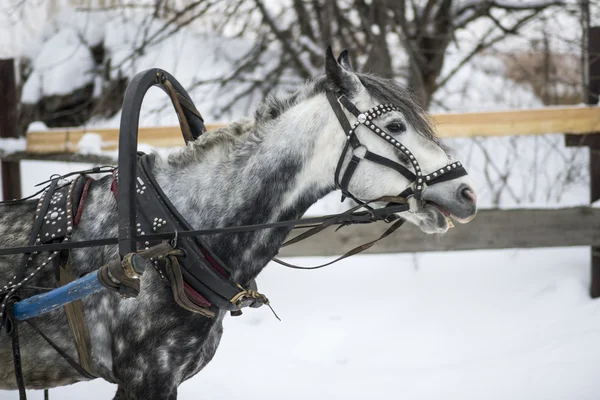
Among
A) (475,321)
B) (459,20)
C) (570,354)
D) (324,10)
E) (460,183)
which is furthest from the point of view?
(459,20)

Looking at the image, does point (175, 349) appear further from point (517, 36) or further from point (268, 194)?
point (517, 36)

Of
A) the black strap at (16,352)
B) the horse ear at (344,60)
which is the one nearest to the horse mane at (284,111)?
the horse ear at (344,60)

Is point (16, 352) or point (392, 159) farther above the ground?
point (392, 159)

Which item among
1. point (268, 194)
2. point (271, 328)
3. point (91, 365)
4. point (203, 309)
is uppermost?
point (268, 194)

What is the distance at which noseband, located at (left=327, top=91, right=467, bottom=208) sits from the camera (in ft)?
6.78

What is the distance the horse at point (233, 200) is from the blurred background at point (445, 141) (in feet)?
5.49

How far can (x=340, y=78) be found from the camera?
2121mm

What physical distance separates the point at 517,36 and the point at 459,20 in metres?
0.59

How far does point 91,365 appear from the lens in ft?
7.18

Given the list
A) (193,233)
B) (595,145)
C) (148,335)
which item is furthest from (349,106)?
(595,145)

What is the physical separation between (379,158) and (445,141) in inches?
155

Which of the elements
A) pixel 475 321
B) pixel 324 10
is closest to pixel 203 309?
pixel 475 321

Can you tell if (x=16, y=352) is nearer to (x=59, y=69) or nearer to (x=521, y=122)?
(x=521, y=122)

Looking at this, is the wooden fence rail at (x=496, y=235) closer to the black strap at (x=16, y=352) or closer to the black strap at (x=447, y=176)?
the black strap at (x=447, y=176)
